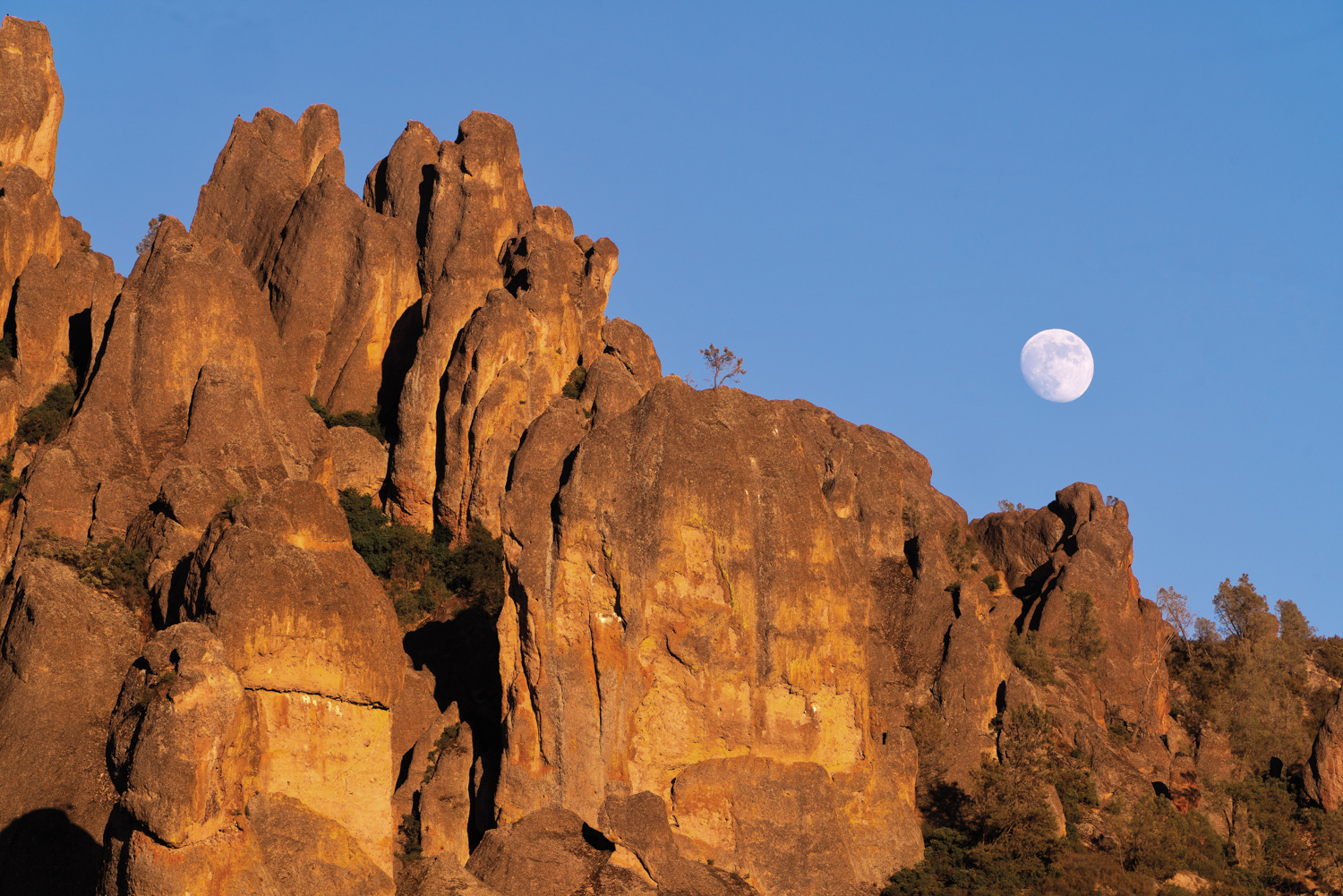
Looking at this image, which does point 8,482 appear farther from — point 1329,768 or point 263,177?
point 1329,768

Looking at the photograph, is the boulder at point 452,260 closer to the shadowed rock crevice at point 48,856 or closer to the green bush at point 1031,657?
the green bush at point 1031,657

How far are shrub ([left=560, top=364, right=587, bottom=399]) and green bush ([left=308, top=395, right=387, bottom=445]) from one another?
745 centimetres

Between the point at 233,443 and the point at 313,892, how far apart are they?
2593cm

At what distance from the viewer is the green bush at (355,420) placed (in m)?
63.0

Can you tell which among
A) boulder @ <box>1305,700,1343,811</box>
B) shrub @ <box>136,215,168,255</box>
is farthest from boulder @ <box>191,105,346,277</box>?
boulder @ <box>1305,700,1343,811</box>

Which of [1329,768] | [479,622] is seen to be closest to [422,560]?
[479,622]

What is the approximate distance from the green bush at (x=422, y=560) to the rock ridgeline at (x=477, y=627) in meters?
0.95

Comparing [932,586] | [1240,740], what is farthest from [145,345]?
[1240,740]

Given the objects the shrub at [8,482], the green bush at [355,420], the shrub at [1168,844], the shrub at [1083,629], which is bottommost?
the shrub at [1168,844]

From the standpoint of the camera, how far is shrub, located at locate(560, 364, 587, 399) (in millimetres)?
62625

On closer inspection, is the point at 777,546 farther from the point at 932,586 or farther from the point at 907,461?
the point at 907,461

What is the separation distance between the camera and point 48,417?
5475 cm

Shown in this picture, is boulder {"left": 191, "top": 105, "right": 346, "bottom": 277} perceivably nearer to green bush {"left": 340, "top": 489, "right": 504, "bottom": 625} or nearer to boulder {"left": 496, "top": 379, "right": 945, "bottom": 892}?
green bush {"left": 340, "top": 489, "right": 504, "bottom": 625}

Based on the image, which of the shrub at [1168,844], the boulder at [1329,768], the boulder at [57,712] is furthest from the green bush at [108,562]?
the boulder at [1329,768]
